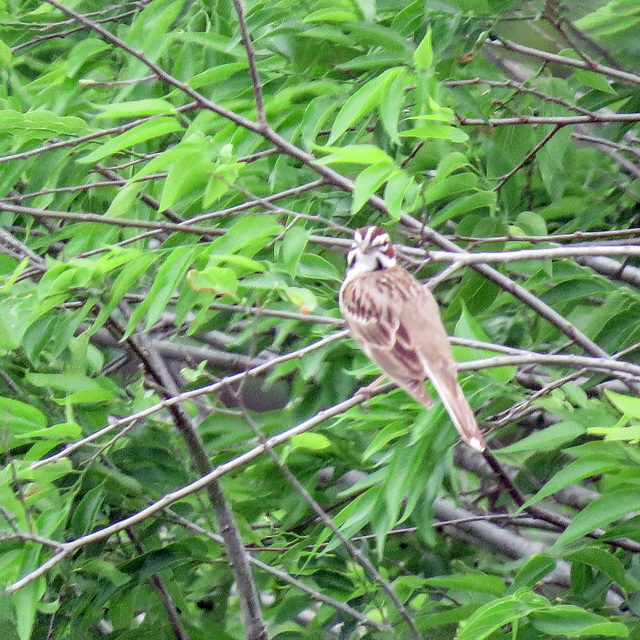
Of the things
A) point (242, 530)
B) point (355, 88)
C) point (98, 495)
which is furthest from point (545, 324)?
point (98, 495)

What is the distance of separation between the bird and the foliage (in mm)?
124

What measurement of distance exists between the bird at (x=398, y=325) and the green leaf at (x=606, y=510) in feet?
1.44

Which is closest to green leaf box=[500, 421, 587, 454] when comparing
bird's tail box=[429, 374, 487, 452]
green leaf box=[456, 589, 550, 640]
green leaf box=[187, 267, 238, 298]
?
bird's tail box=[429, 374, 487, 452]

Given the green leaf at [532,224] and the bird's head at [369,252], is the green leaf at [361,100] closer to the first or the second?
the bird's head at [369,252]

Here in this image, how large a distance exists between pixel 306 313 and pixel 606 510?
1304 mm

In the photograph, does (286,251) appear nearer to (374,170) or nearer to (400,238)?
(374,170)

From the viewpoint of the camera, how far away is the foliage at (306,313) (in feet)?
12.1

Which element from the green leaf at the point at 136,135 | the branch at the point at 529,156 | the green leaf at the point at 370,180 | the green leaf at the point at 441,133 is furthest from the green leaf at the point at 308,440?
the branch at the point at 529,156

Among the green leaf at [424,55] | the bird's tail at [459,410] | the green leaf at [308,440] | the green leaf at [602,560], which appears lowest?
the green leaf at [602,560]

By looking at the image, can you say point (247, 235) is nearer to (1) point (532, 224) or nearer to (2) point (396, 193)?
(2) point (396, 193)

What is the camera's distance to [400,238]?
5266 mm

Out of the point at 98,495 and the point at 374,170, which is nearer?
the point at 374,170

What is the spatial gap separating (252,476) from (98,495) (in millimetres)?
1017

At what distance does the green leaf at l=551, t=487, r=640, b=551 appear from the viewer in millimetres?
3305
